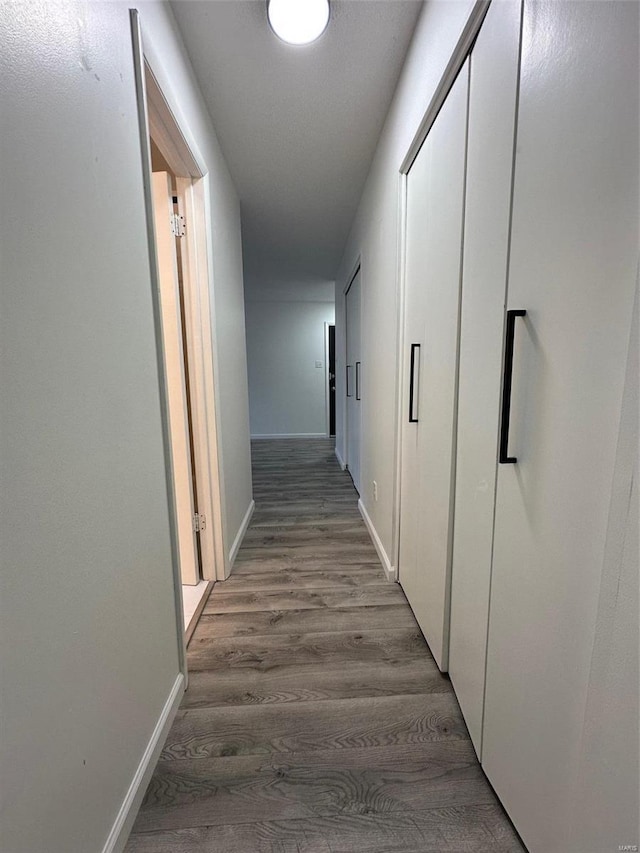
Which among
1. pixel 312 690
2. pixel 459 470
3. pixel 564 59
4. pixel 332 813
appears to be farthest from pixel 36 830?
pixel 564 59

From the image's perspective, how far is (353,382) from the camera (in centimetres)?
364

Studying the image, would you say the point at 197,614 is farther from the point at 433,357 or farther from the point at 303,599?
the point at 433,357

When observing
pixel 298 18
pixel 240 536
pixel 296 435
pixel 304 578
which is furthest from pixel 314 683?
pixel 296 435

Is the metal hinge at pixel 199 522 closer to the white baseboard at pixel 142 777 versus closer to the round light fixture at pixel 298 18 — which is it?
the white baseboard at pixel 142 777

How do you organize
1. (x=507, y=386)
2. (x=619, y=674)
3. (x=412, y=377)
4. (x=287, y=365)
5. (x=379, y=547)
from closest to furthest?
(x=619, y=674) → (x=507, y=386) → (x=412, y=377) → (x=379, y=547) → (x=287, y=365)

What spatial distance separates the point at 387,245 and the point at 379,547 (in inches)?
72.1

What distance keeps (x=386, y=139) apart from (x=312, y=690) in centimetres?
269

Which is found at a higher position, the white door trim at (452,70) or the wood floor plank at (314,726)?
the white door trim at (452,70)

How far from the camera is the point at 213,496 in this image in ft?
6.31

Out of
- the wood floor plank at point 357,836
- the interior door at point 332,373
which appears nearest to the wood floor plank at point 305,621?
the wood floor plank at point 357,836

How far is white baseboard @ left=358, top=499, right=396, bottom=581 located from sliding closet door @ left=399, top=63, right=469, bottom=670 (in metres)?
0.21

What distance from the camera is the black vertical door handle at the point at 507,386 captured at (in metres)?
0.83

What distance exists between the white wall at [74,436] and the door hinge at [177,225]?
683 mm

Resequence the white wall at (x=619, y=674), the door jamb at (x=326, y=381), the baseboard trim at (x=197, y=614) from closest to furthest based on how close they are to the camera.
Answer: the white wall at (x=619, y=674), the baseboard trim at (x=197, y=614), the door jamb at (x=326, y=381)
